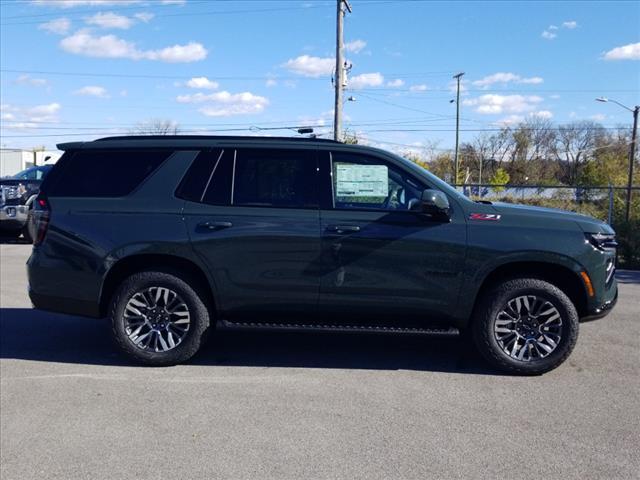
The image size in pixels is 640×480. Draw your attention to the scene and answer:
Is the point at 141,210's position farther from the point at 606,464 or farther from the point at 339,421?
the point at 606,464

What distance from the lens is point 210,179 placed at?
18.4ft

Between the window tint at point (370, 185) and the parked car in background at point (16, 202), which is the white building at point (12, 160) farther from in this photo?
the window tint at point (370, 185)

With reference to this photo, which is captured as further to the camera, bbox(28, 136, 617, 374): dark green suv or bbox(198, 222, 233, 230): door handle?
bbox(198, 222, 233, 230): door handle

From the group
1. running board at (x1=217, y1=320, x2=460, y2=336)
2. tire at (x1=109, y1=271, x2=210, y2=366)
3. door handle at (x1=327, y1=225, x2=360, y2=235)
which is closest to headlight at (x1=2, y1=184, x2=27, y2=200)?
tire at (x1=109, y1=271, x2=210, y2=366)

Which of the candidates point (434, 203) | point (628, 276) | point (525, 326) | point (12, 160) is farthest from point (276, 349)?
point (12, 160)

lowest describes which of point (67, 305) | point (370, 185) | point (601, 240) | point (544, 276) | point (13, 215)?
point (67, 305)

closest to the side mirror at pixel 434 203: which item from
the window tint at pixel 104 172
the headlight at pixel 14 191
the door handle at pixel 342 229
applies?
the door handle at pixel 342 229

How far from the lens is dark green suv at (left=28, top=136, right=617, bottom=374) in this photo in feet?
17.4

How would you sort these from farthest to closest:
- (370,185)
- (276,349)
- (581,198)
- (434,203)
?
(581,198) → (276,349) → (370,185) → (434,203)

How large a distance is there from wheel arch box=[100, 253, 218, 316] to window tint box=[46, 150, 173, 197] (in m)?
0.63

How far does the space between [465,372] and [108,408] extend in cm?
299

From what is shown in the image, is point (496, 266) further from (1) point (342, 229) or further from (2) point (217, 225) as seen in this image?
(2) point (217, 225)

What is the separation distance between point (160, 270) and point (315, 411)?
2.00 m

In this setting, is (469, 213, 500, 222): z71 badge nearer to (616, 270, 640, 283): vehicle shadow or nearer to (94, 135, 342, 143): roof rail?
(94, 135, 342, 143): roof rail
